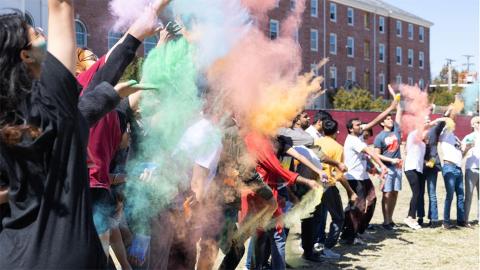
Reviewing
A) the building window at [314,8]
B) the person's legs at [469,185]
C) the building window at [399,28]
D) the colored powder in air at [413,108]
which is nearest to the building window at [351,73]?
the building window at [314,8]

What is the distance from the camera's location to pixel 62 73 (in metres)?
1.91

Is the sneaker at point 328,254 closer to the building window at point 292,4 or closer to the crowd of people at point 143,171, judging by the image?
the crowd of people at point 143,171

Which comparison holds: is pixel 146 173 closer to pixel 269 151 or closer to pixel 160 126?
pixel 160 126

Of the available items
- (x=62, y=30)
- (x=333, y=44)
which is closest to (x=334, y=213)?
(x=62, y=30)

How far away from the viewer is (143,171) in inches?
141

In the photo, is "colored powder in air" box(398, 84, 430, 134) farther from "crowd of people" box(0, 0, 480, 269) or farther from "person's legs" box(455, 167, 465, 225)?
"person's legs" box(455, 167, 465, 225)

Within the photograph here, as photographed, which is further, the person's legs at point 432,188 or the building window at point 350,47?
the building window at point 350,47

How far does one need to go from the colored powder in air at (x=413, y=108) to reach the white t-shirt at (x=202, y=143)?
6342 millimetres

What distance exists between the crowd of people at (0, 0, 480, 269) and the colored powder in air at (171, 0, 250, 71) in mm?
291

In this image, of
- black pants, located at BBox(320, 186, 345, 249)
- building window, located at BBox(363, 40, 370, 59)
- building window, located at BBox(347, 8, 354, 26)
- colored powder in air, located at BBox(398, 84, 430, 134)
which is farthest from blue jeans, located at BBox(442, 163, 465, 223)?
building window, located at BBox(363, 40, 370, 59)

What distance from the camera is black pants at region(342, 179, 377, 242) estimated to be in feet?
26.7

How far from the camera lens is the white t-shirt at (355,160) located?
820 cm

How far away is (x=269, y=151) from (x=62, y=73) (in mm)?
3384

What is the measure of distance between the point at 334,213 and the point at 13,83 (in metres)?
5.92
